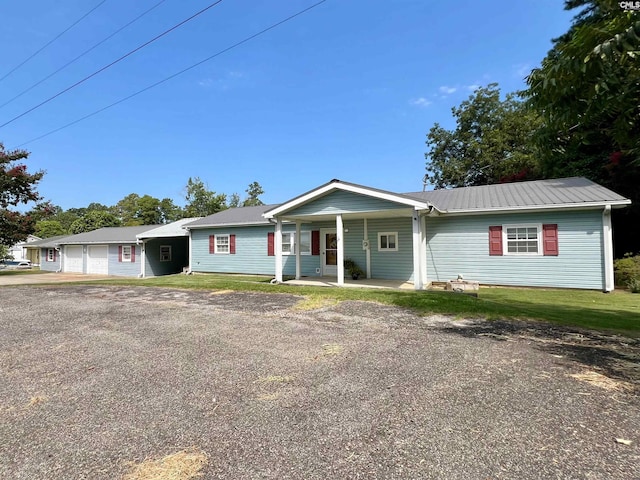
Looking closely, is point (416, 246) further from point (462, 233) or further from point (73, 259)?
point (73, 259)

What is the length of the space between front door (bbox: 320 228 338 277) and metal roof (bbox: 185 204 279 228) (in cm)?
305

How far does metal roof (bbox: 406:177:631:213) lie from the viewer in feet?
36.5

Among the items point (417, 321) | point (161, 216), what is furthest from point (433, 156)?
point (161, 216)

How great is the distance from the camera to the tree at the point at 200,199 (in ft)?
142

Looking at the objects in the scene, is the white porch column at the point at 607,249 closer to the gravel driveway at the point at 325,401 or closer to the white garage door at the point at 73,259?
the gravel driveway at the point at 325,401

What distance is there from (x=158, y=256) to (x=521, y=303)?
67.2ft

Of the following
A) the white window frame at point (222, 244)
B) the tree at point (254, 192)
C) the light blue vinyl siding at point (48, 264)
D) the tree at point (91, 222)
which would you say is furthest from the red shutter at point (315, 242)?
the tree at point (91, 222)

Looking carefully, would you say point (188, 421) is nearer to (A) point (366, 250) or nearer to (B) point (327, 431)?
(B) point (327, 431)

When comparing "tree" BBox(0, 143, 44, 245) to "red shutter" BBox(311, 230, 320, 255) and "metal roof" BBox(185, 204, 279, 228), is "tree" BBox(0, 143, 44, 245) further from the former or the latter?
"red shutter" BBox(311, 230, 320, 255)

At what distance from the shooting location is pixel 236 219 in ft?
60.5

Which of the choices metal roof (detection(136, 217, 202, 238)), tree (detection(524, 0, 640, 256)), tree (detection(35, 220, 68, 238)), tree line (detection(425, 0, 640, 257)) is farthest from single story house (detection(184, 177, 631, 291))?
tree (detection(35, 220, 68, 238))

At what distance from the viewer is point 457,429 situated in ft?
9.15

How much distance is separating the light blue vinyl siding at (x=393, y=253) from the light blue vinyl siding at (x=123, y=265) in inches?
612

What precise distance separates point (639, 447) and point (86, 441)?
4.06 m
